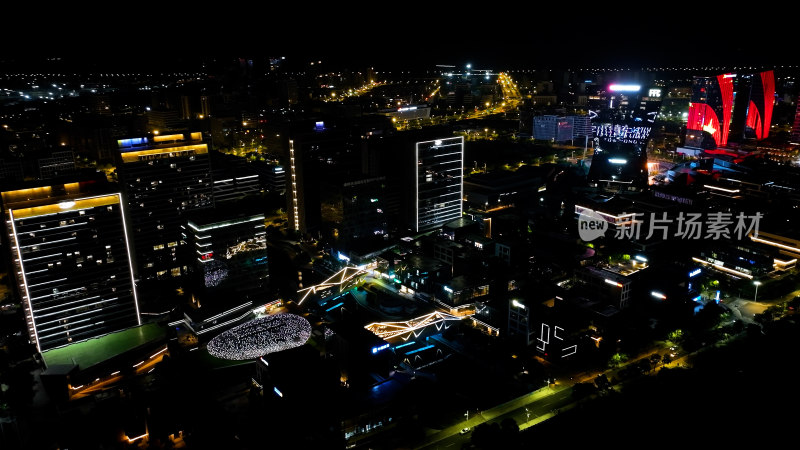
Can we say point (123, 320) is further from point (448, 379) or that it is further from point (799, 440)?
point (799, 440)

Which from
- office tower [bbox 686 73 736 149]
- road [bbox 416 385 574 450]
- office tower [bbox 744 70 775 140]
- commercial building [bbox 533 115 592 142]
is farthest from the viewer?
commercial building [bbox 533 115 592 142]

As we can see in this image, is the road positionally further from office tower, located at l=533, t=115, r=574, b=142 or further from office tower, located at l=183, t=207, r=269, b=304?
office tower, located at l=533, t=115, r=574, b=142

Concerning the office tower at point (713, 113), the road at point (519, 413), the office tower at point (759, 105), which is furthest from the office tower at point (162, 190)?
the office tower at point (759, 105)

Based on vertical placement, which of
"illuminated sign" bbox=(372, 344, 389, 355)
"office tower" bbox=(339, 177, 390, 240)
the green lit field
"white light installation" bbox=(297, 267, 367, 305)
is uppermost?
"office tower" bbox=(339, 177, 390, 240)


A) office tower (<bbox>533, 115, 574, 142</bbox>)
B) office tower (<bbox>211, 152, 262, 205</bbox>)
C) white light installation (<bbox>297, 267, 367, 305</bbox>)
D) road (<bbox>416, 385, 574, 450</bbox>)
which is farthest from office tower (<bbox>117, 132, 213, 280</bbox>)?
Result: office tower (<bbox>533, 115, 574, 142</bbox>)

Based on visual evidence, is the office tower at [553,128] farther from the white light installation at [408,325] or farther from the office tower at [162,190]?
the white light installation at [408,325]

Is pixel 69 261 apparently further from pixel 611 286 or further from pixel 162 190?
pixel 611 286
